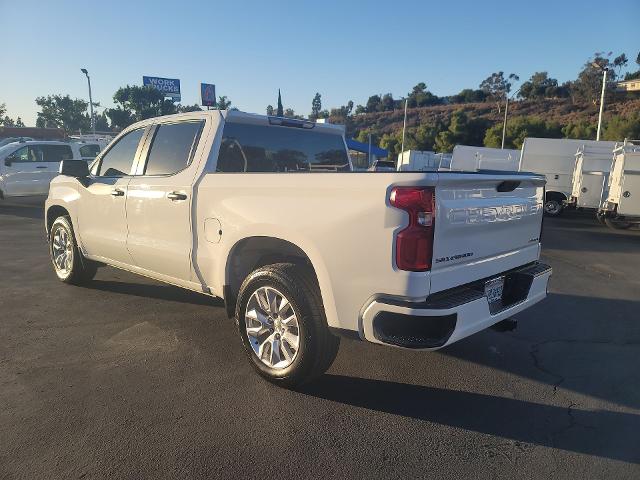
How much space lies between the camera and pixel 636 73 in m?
87.4

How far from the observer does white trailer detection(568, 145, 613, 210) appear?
48.9 feet

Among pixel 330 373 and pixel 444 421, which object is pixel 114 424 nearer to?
pixel 330 373

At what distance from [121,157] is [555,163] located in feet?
52.9

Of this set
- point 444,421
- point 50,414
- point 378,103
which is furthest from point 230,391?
point 378,103

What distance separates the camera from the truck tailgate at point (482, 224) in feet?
9.07

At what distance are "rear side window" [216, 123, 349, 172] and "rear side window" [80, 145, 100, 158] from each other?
14023mm

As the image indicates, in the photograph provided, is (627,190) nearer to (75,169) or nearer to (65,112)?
(75,169)

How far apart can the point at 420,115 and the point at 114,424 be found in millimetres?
106813

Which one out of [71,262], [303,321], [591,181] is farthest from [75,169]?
[591,181]

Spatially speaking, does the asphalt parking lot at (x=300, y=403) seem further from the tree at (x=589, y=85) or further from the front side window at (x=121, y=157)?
the tree at (x=589, y=85)

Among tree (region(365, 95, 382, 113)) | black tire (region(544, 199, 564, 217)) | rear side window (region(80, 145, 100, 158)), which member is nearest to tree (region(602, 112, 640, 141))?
black tire (region(544, 199, 564, 217))

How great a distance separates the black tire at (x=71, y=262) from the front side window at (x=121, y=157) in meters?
1.00

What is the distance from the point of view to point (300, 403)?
3.22 metres

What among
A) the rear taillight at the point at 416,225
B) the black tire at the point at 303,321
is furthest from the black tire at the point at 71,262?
the rear taillight at the point at 416,225
